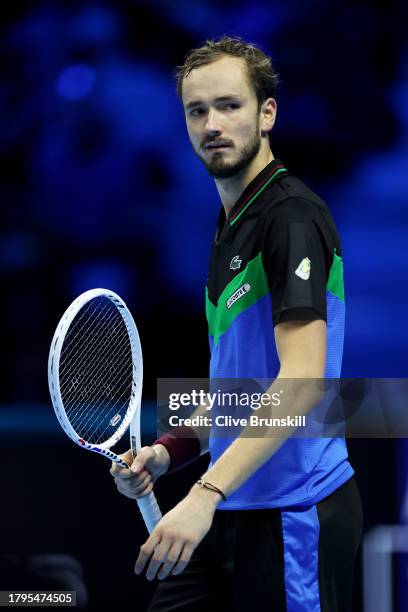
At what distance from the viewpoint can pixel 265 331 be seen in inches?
81.4

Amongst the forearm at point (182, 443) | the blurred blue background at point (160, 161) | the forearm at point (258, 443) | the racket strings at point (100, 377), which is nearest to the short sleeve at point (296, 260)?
the forearm at point (258, 443)

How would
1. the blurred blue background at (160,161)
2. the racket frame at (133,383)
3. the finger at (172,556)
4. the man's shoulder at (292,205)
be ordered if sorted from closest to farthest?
the finger at (172,556) < the man's shoulder at (292,205) < the racket frame at (133,383) < the blurred blue background at (160,161)

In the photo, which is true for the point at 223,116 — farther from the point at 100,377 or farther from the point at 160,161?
the point at 160,161

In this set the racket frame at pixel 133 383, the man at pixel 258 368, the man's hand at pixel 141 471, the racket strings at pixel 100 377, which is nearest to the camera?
the man at pixel 258 368

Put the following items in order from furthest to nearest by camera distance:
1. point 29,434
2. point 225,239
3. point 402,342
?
point 402,342 → point 29,434 → point 225,239

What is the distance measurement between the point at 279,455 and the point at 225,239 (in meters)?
0.44

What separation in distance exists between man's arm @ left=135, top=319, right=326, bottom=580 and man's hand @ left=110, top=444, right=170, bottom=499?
41 centimetres

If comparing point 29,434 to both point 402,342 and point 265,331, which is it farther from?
point 265,331

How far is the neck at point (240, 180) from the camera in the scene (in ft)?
7.30

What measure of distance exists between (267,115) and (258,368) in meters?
0.55

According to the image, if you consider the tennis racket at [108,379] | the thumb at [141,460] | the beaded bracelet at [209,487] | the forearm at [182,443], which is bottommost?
the beaded bracelet at [209,487]

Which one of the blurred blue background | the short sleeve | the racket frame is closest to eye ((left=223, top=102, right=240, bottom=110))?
the short sleeve

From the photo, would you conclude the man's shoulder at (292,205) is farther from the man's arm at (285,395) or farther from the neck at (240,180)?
the man's arm at (285,395)

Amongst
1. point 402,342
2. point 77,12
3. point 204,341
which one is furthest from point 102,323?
point 77,12
